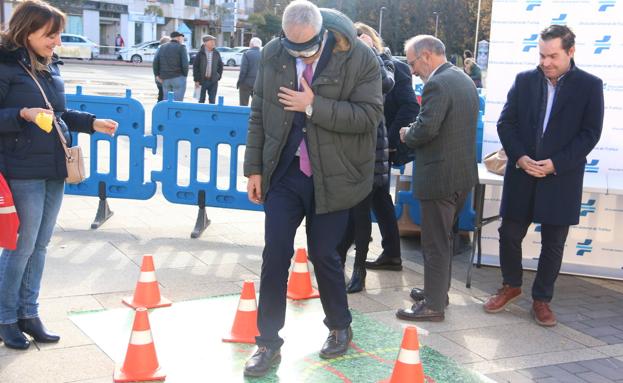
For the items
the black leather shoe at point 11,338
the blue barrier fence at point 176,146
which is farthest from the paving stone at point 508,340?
the black leather shoe at point 11,338

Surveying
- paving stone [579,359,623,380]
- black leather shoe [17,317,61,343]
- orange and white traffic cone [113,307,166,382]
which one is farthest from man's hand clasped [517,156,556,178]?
black leather shoe [17,317,61,343]

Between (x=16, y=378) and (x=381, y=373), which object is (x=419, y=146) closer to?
(x=381, y=373)

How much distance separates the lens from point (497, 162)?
6.09 metres

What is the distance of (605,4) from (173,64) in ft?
35.4

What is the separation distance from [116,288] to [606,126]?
3965mm

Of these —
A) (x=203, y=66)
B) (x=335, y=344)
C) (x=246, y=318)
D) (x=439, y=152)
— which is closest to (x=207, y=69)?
(x=203, y=66)

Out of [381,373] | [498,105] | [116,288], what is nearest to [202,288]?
[116,288]

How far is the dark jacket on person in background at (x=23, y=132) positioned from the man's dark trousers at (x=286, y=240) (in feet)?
3.85

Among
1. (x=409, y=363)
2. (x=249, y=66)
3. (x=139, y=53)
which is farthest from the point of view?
(x=139, y=53)

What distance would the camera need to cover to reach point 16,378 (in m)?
4.01

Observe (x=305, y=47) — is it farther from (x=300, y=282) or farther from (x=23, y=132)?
(x=300, y=282)

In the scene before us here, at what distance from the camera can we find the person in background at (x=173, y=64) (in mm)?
15656

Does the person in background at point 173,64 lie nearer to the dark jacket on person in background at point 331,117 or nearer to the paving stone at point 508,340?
the paving stone at point 508,340

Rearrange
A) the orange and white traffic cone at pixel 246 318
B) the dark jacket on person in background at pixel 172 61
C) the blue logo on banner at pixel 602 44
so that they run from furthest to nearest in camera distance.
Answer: the dark jacket on person in background at pixel 172 61 < the blue logo on banner at pixel 602 44 < the orange and white traffic cone at pixel 246 318
